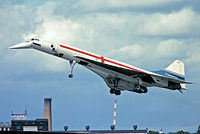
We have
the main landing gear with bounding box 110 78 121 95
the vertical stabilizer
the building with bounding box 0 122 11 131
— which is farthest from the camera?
the building with bounding box 0 122 11 131

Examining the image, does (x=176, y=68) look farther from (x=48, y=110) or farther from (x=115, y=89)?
(x=48, y=110)

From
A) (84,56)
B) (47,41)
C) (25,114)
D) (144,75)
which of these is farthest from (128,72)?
(25,114)

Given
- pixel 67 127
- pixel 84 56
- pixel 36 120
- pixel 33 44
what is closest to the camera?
A: pixel 33 44

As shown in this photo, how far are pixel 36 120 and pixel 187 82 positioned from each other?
8333 centimetres

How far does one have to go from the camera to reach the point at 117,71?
60.3m

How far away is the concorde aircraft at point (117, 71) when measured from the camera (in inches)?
2138

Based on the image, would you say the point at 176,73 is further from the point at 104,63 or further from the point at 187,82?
the point at 104,63

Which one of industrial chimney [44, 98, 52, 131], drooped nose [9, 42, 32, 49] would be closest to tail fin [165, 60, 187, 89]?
drooped nose [9, 42, 32, 49]

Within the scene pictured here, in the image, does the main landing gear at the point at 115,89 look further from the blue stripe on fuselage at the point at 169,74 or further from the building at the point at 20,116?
the building at the point at 20,116

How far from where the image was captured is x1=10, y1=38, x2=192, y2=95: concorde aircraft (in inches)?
2138

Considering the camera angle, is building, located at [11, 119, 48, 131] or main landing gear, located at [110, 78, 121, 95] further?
building, located at [11, 119, 48, 131]

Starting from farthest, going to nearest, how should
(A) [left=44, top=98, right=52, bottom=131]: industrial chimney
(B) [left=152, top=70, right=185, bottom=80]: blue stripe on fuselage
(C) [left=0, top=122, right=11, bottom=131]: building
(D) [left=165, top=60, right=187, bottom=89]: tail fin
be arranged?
1. (C) [left=0, top=122, right=11, bottom=131]: building
2. (A) [left=44, top=98, right=52, bottom=131]: industrial chimney
3. (D) [left=165, top=60, right=187, bottom=89]: tail fin
4. (B) [left=152, top=70, right=185, bottom=80]: blue stripe on fuselage

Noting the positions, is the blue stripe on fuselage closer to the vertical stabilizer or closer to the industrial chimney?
the vertical stabilizer

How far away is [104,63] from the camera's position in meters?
58.6
